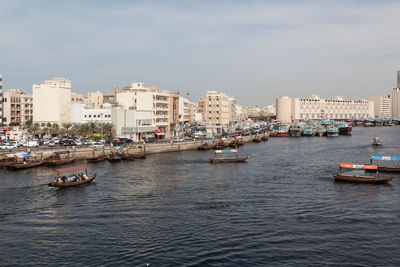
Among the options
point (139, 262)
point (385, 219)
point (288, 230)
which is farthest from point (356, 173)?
point (139, 262)

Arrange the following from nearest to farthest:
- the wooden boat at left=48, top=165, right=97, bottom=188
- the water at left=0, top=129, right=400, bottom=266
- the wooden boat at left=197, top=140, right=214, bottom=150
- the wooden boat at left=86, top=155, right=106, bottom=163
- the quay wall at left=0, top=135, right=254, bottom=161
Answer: the water at left=0, top=129, right=400, bottom=266 → the wooden boat at left=48, top=165, right=97, bottom=188 → the quay wall at left=0, top=135, right=254, bottom=161 → the wooden boat at left=86, top=155, right=106, bottom=163 → the wooden boat at left=197, top=140, right=214, bottom=150

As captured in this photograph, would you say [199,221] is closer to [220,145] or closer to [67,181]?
[67,181]

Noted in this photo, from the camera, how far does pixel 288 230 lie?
3328cm

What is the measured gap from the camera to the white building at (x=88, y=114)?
323 ft

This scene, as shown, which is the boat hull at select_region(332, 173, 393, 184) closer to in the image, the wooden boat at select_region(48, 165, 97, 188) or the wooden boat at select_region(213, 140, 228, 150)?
the wooden boat at select_region(48, 165, 97, 188)

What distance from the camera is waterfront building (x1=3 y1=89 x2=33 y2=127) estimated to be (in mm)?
108062

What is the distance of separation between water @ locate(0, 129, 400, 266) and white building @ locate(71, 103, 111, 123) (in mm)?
41228

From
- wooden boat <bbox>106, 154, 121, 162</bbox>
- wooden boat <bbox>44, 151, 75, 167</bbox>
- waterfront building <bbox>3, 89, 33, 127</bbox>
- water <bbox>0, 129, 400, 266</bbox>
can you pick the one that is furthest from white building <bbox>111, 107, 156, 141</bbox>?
water <bbox>0, 129, 400, 266</bbox>

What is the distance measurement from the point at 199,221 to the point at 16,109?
90276 mm

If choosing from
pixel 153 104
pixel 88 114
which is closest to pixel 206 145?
pixel 153 104

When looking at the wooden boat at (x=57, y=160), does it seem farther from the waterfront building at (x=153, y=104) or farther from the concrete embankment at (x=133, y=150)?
the waterfront building at (x=153, y=104)

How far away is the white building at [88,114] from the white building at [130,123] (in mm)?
1992

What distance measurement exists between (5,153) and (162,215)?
40.1 metres

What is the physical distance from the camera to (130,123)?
326ft
